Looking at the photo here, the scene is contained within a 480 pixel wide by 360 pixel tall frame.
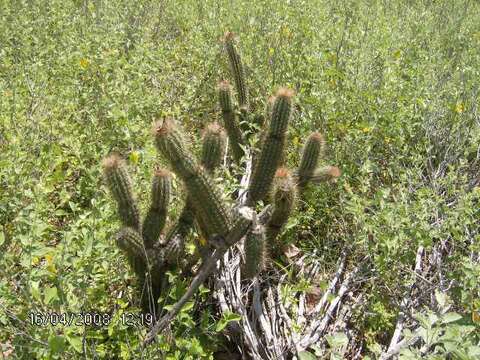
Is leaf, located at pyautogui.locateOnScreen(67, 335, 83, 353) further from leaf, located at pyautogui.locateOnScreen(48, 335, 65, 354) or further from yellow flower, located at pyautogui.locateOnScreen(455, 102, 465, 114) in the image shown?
yellow flower, located at pyautogui.locateOnScreen(455, 102, 465, 114)

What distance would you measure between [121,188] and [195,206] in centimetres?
38

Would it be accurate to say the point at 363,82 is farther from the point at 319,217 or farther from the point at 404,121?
the point at 319,217

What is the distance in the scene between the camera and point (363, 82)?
4.20 meters

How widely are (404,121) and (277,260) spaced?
1490 millimetres

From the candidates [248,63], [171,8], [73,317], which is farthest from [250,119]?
[171,8]

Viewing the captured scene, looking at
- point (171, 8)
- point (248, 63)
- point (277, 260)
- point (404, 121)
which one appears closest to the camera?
point (277, 260)

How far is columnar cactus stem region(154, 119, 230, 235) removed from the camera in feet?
7.68

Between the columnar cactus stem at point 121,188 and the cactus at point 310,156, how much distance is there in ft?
3.72

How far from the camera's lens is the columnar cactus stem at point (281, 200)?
2588 mm

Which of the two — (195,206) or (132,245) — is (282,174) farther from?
(132,245)

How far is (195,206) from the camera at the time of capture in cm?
242

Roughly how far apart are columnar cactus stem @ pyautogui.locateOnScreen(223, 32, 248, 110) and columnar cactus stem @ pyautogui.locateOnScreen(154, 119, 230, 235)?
1413 mm
